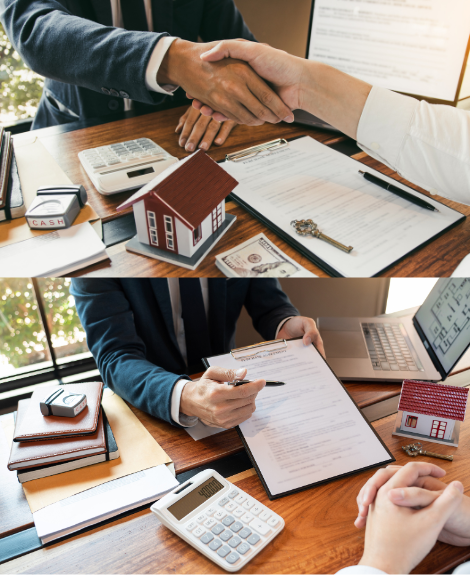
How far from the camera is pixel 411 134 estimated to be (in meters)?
0.57

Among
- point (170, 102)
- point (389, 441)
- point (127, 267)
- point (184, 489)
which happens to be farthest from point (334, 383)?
point (170, 102)

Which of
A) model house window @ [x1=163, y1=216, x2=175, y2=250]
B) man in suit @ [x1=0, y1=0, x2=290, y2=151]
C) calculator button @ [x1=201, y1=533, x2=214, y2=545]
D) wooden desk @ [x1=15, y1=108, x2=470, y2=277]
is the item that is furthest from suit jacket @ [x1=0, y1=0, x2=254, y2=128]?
calculator button @ [x1=201, y1=533, x2=214, y2=545]

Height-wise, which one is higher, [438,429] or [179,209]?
[179,209]

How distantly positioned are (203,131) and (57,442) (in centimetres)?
52

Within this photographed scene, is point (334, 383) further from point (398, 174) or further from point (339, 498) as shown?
point (398, 174)

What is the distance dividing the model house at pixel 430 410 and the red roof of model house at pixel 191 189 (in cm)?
43

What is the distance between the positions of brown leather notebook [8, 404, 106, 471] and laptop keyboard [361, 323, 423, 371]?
1.71 feet

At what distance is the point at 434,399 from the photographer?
677 mm

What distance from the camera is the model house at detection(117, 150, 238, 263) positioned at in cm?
43

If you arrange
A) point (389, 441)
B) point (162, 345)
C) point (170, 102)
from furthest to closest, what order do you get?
1. point (162, 345)
2. point (170, 102)
3. point (389, 441)

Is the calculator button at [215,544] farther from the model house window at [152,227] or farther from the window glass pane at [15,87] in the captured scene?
the window glass pane at [15,87]

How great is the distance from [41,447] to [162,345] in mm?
352

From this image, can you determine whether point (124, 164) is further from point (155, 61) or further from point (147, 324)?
point (147, 324)

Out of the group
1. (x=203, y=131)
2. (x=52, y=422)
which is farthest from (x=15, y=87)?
(x=52, y=422)
